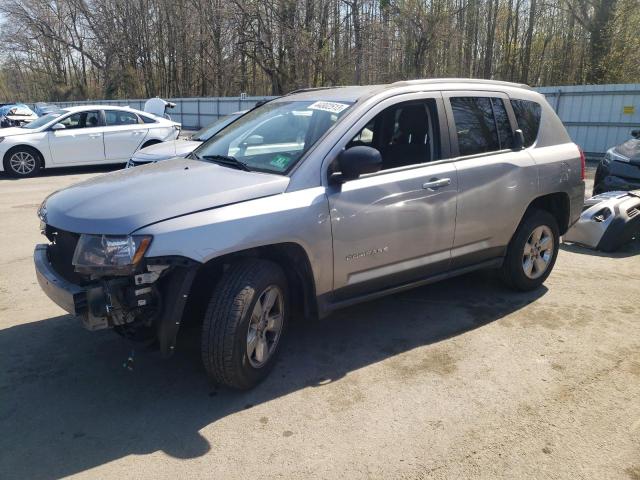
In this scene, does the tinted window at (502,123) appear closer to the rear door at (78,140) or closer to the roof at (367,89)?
the roof at (367,89)

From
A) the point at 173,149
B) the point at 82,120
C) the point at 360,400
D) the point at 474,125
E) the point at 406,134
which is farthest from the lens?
the point at 82,120

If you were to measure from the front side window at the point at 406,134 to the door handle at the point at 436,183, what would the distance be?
20cm

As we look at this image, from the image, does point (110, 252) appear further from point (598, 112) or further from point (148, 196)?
point (598, 112)

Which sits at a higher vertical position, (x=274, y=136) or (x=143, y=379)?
(x=274, y=136)

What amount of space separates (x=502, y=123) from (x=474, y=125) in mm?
405

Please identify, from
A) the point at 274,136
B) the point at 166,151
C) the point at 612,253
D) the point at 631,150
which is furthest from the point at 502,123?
the point at 166,151

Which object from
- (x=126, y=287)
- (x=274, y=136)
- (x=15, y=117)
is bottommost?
(x=126, y=287)

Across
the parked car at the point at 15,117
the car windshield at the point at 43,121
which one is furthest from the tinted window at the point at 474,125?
the parked car at the point at 15,117

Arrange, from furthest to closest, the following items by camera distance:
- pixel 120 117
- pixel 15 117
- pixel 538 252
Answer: pixel 15 117
pixel 120 117
pixel 538 252

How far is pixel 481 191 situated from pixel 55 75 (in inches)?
2195

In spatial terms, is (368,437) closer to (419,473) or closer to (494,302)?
(419,473)

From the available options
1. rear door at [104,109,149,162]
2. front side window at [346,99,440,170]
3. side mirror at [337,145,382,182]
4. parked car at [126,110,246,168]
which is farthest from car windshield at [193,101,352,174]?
rear door at [104,109,149,162]

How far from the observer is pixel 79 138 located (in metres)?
12.9

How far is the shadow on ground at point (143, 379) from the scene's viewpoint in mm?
2936
